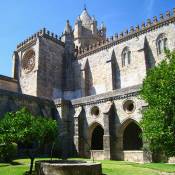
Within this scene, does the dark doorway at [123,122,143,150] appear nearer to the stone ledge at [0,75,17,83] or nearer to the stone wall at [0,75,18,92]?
the stone wall at [0,75,18,92]

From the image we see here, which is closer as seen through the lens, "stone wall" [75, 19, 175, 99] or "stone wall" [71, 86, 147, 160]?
"stone wall" [71, 86, 147, 160]

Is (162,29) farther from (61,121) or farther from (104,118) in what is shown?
(61,121)

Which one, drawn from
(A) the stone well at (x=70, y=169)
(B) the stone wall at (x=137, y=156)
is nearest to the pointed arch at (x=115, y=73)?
(B) the stone wall at (x=137, y=156)

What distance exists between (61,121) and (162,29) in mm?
14756

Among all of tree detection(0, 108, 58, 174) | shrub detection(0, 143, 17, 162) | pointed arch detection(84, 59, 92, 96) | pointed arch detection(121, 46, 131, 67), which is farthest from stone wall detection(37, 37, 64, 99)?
tree detection(0, 108, 58, 174)

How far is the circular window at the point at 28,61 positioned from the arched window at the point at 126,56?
1200 cm

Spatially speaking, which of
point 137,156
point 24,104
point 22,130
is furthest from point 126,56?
point 22,130

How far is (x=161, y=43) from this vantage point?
1201 inches

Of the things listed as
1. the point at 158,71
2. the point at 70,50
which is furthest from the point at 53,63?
the point at 158,71

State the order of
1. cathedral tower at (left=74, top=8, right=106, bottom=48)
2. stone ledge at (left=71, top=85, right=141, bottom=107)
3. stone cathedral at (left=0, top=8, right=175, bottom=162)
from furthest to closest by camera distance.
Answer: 1. cathedral tower at (left=74, top=8, right=106, bottom=48)
2. stone cathedral at (left=0, top=8, right=175, bottom=162)
3. stone ledge at (left=71, top=85, right=141, bottom=107)

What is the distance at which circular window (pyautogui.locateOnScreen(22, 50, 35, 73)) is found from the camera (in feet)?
123

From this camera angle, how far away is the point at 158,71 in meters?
15.9

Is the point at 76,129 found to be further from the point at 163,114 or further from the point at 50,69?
the point at 163,114

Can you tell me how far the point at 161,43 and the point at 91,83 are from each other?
1065 cm
